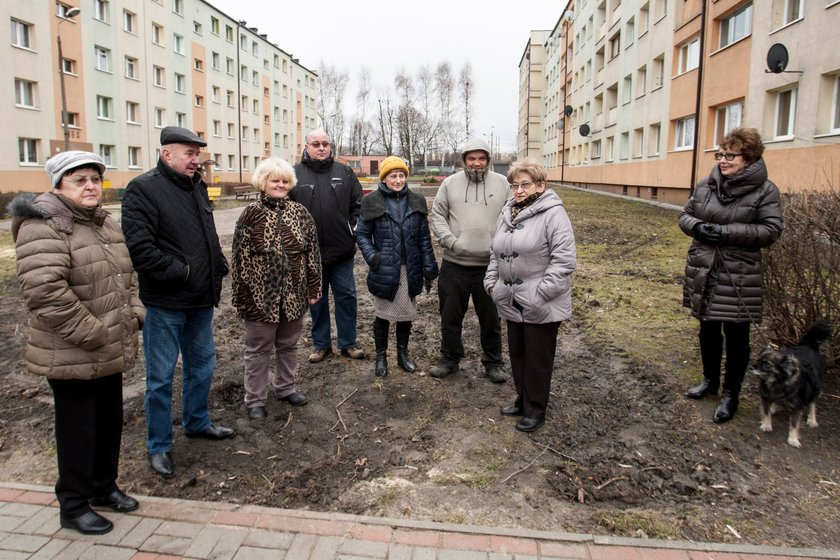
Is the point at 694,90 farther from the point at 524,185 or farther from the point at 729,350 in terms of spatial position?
the point at 524,185

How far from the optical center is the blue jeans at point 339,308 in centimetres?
553

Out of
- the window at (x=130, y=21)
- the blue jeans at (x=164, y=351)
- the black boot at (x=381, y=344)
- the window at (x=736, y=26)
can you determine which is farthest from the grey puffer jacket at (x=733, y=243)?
the window at (x=130, y=21)

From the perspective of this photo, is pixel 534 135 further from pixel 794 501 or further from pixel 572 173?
pixel 794 501

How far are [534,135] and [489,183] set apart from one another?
2734 inches

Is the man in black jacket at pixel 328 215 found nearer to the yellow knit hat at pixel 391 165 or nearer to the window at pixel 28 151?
the yellow knit hat at pixel 391 165

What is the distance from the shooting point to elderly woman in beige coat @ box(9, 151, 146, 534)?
2.75 metres

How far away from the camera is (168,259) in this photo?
11.2 feet

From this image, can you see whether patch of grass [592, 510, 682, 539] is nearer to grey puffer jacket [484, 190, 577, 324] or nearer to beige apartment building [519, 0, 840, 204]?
grey puffer jacket [484, 190, 577, 324]

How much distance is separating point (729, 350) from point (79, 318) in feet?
13.2

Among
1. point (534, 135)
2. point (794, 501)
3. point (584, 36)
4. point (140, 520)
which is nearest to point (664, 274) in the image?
Result: point (794, 501)

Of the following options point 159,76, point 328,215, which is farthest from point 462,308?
point 159,76

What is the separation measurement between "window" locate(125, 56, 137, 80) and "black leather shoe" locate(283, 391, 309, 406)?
1479 inches

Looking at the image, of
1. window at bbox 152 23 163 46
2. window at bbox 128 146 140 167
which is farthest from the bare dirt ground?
window at bbox 152 23 163 46

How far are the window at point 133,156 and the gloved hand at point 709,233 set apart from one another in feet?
124
